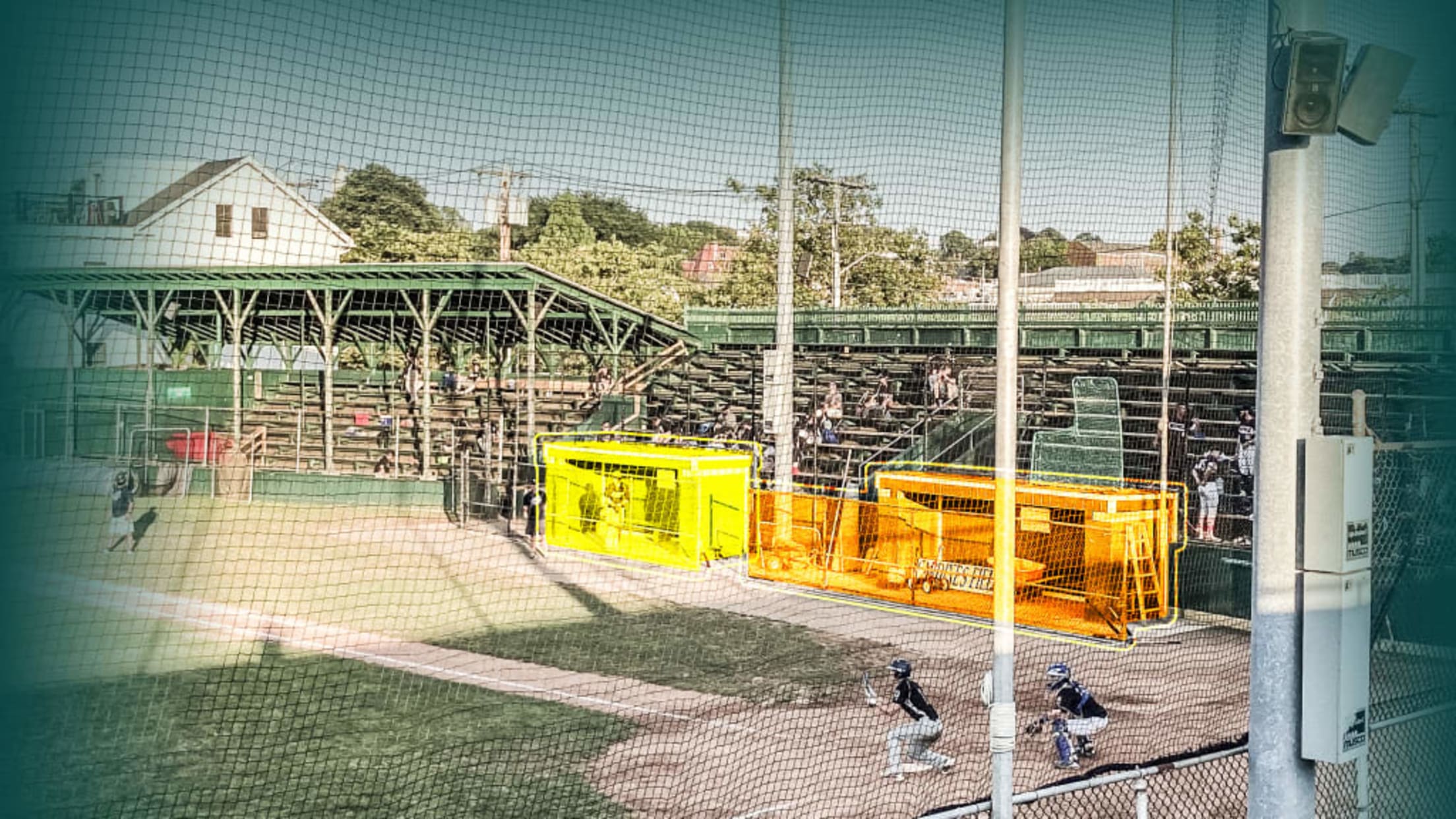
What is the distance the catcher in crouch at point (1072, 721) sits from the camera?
8.15 m

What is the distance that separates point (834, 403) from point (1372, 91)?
49.1 feet

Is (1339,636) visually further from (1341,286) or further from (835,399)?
(835,399)

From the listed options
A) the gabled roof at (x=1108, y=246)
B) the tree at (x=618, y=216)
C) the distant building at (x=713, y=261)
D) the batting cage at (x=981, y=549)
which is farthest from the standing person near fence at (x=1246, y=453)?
the tree at (x=618, y=216)

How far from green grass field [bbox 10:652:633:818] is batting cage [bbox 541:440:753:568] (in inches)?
216

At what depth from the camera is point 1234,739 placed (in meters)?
8.61

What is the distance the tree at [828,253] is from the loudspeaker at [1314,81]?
14.0 ft

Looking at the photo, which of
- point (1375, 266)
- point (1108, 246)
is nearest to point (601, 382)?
point (1108, 246)

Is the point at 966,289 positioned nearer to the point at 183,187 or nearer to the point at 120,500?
the point at 183,187

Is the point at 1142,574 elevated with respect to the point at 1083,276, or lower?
lower

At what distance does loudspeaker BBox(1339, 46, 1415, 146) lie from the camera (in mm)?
3893

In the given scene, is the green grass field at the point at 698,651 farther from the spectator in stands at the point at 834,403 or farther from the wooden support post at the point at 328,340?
the wooden support post at the point at 328,340

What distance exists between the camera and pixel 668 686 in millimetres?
10227

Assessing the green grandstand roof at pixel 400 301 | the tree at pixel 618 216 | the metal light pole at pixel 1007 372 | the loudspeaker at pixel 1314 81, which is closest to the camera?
the loudspeaker at pixel 1314 81

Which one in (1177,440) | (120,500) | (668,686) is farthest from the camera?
(120,500)
